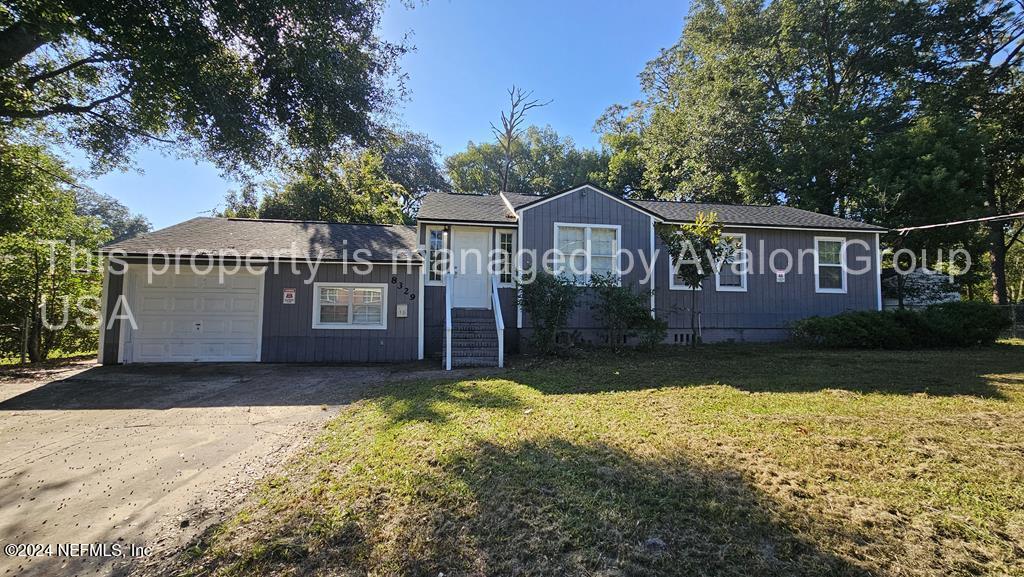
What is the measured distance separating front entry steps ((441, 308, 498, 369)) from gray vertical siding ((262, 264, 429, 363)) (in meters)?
1.22

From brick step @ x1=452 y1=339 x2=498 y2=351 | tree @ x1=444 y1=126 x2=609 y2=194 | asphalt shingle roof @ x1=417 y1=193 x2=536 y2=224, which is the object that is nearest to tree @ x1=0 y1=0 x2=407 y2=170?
asphalt shingle roof @ x1=417 y1=193 x2=536 y2=224

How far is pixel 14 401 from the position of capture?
627 centimetres

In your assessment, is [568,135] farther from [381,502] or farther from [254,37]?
[381,502]

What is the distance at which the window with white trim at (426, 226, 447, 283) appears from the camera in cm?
1086

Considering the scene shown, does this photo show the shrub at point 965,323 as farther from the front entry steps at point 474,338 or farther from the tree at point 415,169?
the tree at point 415,169

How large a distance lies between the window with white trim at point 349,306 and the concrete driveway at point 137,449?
2.18 metres

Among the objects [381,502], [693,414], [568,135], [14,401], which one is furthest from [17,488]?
[568,135]

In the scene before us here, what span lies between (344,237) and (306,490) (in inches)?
377

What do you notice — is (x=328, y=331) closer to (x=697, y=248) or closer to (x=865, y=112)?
(x=697, y=248)

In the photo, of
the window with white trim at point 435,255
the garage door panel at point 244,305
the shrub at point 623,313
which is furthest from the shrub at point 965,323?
the garage door panel at point 244,305

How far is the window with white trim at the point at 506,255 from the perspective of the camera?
11102 millimetres

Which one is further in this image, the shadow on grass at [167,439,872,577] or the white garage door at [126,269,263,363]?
the white garage door at [126,269,263,363]

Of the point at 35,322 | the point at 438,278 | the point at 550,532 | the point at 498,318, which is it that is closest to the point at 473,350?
the point at 498,318

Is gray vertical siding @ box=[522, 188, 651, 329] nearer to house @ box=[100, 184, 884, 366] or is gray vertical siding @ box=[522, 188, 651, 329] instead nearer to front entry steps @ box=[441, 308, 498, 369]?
house @ box=[100, 184, 884, 366]
